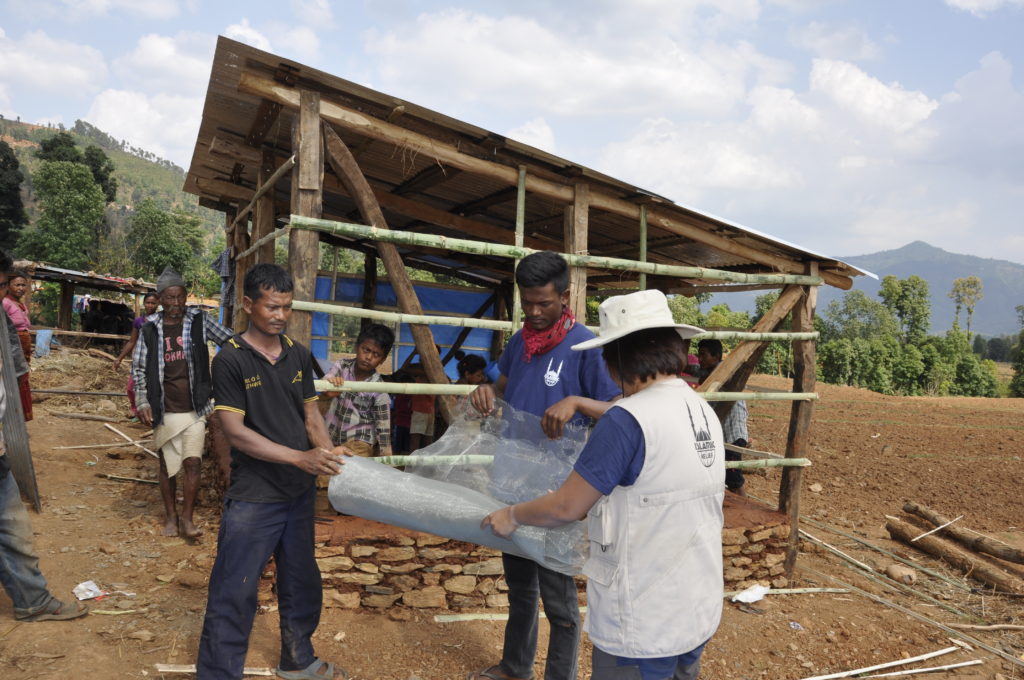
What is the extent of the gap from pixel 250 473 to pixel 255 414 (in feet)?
0.79

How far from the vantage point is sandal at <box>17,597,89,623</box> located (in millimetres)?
3289

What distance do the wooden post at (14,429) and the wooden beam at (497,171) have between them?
187cm

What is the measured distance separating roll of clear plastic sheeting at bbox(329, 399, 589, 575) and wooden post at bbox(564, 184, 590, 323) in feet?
6.08

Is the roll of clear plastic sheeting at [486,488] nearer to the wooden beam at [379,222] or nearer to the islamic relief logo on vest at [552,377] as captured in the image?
the islamic relief logo on vest at [552,377]

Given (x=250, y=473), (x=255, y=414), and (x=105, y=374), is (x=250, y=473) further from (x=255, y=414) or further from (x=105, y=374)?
(x=105, y=374)

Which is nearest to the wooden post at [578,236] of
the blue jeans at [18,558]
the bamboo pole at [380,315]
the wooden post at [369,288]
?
the bamboo pole at [380,315]

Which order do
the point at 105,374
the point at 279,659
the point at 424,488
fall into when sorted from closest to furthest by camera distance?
the point at 424,488
the point at 279,659
the point at 105,374

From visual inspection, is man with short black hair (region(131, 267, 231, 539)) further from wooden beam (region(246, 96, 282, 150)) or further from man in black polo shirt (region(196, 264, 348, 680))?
man in black polo shirt (region(196, 264, 348, 680))

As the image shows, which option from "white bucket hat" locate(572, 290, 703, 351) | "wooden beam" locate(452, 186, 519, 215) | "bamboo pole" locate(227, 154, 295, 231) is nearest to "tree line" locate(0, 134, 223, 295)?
"bamboo pole" locate(227, 154, 295, 231)

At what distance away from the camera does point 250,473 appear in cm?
253

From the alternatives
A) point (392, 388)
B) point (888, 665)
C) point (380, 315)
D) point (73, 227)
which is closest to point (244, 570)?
point (392, 388)

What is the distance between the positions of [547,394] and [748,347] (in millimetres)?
2749

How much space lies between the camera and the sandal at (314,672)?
2.87 m

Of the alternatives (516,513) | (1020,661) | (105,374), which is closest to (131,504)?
(516,513)
